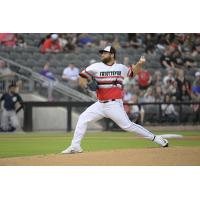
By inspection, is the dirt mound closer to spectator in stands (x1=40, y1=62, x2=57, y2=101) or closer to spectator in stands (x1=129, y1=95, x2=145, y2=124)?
spectator in stands (x1=129, y1=95, x2=145, y2=124)

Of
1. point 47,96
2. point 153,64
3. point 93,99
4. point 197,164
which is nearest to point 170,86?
point 153,64

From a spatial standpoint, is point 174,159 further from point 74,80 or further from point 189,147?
point 74,80

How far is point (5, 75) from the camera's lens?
9672 millimetres

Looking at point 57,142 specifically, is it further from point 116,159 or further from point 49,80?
point 49,80

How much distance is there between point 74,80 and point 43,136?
1187 mm

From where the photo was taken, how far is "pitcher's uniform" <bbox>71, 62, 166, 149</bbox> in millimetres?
7477

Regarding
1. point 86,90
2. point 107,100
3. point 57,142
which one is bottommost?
point 57,142

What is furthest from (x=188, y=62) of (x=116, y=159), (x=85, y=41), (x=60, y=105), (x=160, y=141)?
(x=116, y=159)

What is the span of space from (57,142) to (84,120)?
1.07m

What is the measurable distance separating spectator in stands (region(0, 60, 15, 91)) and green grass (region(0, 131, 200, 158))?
0.76 metres

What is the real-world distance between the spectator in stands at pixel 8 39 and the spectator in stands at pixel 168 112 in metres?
→ 2.43

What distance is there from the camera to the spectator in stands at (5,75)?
378 inches

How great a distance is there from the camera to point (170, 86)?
10031 mm

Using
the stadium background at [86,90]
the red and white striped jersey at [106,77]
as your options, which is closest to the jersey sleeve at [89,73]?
the red and white striped jersey at [106,77]
